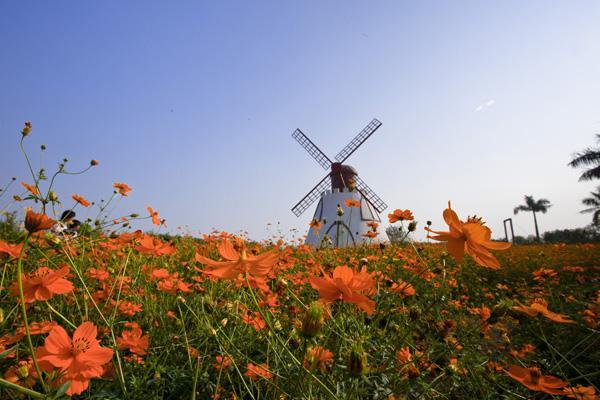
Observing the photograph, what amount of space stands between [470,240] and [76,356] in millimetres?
1052

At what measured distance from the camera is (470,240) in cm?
90

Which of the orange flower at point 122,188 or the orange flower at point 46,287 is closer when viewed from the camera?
the orange flower at point 46,287

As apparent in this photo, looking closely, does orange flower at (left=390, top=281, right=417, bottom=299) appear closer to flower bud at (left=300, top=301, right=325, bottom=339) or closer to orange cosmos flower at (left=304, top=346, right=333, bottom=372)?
orange cosmos flower at (left=304, top=346, right=333, bottom=372)

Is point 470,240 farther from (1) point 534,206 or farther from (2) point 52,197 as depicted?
(1) point 534,206

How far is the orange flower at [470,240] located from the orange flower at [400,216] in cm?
113

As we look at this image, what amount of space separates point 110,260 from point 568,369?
361 cm

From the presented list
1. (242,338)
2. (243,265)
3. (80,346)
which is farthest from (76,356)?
(242,338)

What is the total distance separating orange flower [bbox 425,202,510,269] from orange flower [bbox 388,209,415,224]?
113 cm

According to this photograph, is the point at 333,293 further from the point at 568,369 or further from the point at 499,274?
the point at 499,274

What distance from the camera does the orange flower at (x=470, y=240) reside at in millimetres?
880

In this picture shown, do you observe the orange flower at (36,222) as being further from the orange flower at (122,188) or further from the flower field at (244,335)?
the orange flower at (122,188)

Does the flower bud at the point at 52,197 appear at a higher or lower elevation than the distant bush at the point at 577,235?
lower

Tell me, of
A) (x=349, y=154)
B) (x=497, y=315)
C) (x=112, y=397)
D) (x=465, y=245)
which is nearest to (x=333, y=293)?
(x=465, y=245)

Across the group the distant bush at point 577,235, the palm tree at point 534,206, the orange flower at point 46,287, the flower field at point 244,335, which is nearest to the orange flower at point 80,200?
the flower field at point 244,335
